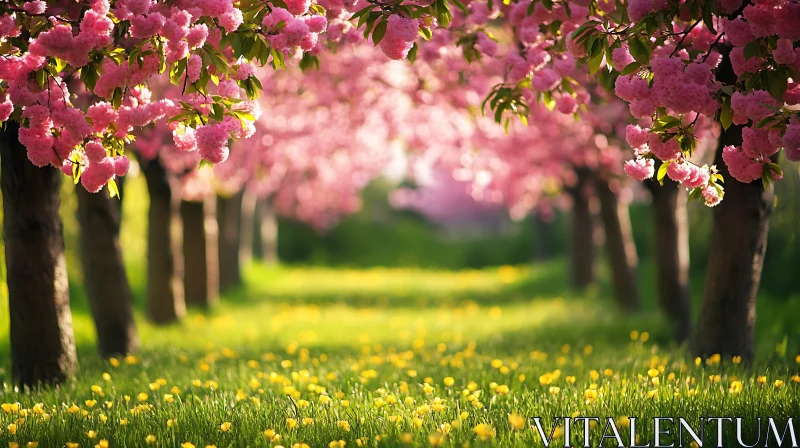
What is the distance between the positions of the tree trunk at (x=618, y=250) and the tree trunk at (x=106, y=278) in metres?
7.96

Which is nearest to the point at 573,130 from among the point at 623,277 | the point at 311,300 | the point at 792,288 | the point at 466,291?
the point at 623,277

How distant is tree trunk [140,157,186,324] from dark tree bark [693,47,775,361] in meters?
7.92

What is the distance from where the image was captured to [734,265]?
6.48 metres

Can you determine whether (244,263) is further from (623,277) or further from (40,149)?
(40,149)

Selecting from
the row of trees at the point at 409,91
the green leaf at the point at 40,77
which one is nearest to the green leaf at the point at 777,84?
the row of trees at the point at 409,91

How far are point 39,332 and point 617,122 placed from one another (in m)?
8.17

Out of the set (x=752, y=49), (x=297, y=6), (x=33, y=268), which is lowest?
(x=33, y=268)

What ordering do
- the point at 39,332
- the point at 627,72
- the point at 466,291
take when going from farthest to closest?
the point at 466,291 → the point at 39,332 → the point at 627,72

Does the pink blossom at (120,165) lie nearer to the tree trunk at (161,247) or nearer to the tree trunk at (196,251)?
the tree trunk at (161,247)

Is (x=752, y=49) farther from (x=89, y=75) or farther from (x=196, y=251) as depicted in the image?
(x=196, y=251)

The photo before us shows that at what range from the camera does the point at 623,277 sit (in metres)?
13.5

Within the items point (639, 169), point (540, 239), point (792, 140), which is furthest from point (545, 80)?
point (540, 239)

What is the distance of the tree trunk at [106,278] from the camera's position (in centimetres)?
880

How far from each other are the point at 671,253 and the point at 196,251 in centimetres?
843
